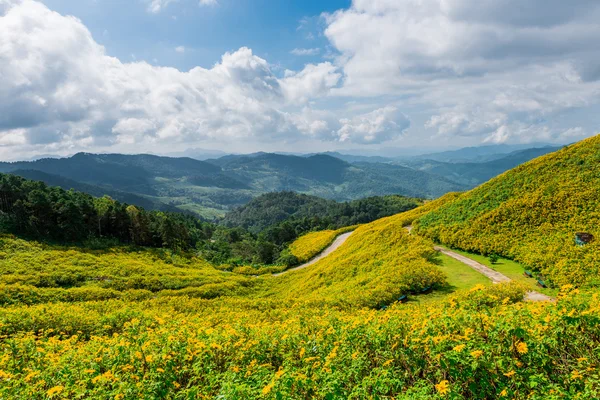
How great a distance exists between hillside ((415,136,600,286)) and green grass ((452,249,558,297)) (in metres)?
0.53

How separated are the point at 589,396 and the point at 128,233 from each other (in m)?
67.8

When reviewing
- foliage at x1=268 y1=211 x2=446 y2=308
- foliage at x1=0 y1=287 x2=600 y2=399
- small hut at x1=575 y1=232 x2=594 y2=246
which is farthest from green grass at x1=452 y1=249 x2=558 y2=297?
foliage at x1=0 y1=287 x2=600 y2=399

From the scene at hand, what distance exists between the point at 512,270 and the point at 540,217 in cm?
670

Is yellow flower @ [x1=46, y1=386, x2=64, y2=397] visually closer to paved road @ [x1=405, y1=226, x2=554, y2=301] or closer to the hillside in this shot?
paved road @ [x1=405, y1=226, x2=554, y2=301]

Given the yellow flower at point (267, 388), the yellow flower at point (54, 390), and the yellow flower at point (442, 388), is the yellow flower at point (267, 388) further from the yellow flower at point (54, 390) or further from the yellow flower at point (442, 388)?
the yellow flower at point (54, 390)

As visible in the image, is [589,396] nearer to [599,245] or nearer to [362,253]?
[599,245]

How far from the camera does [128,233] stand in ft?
196

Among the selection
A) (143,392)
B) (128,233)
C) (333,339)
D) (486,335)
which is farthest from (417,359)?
(128,233)

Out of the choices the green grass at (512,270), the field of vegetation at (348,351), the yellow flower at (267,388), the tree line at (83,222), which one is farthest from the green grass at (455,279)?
the tree line at (83,222)

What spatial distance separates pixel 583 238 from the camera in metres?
19.0

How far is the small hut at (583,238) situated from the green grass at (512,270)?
11.7 feet

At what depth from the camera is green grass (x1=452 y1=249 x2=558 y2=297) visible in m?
16.8

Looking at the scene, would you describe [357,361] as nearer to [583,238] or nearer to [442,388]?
[442,388]

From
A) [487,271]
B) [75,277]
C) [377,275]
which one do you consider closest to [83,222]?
[75,277]
